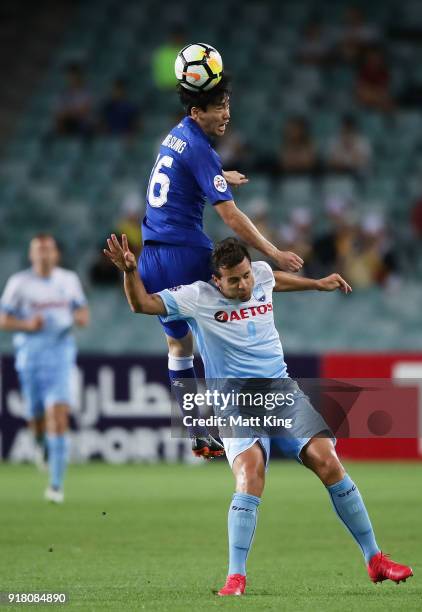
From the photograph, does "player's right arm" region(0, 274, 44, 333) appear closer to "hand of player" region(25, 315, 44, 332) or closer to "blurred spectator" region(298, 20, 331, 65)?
"hand of player" region(25, 315, 44, 332)

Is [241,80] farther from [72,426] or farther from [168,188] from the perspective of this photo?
[168,188]

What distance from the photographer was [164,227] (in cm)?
859

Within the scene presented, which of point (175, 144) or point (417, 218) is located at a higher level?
point (417, 218)

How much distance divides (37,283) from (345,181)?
21.8 ft

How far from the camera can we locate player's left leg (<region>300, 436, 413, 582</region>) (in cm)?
765

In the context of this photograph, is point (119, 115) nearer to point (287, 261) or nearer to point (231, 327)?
point (287, 261)

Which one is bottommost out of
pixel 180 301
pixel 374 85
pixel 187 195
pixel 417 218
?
pixel 180 301

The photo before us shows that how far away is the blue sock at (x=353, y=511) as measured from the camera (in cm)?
773

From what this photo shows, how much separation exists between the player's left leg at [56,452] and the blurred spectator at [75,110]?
28.8ft

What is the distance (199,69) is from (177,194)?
0.74 meters

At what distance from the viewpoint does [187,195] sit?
8.55 m

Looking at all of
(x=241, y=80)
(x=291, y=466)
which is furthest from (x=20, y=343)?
(x=241, y=80)

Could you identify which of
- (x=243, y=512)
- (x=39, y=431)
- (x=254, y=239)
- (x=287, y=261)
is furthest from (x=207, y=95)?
(x=39, y=431)

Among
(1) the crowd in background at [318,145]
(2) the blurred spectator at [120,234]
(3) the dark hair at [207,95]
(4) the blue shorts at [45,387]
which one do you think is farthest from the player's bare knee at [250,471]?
(2) the blurred spectator at [120,234]
